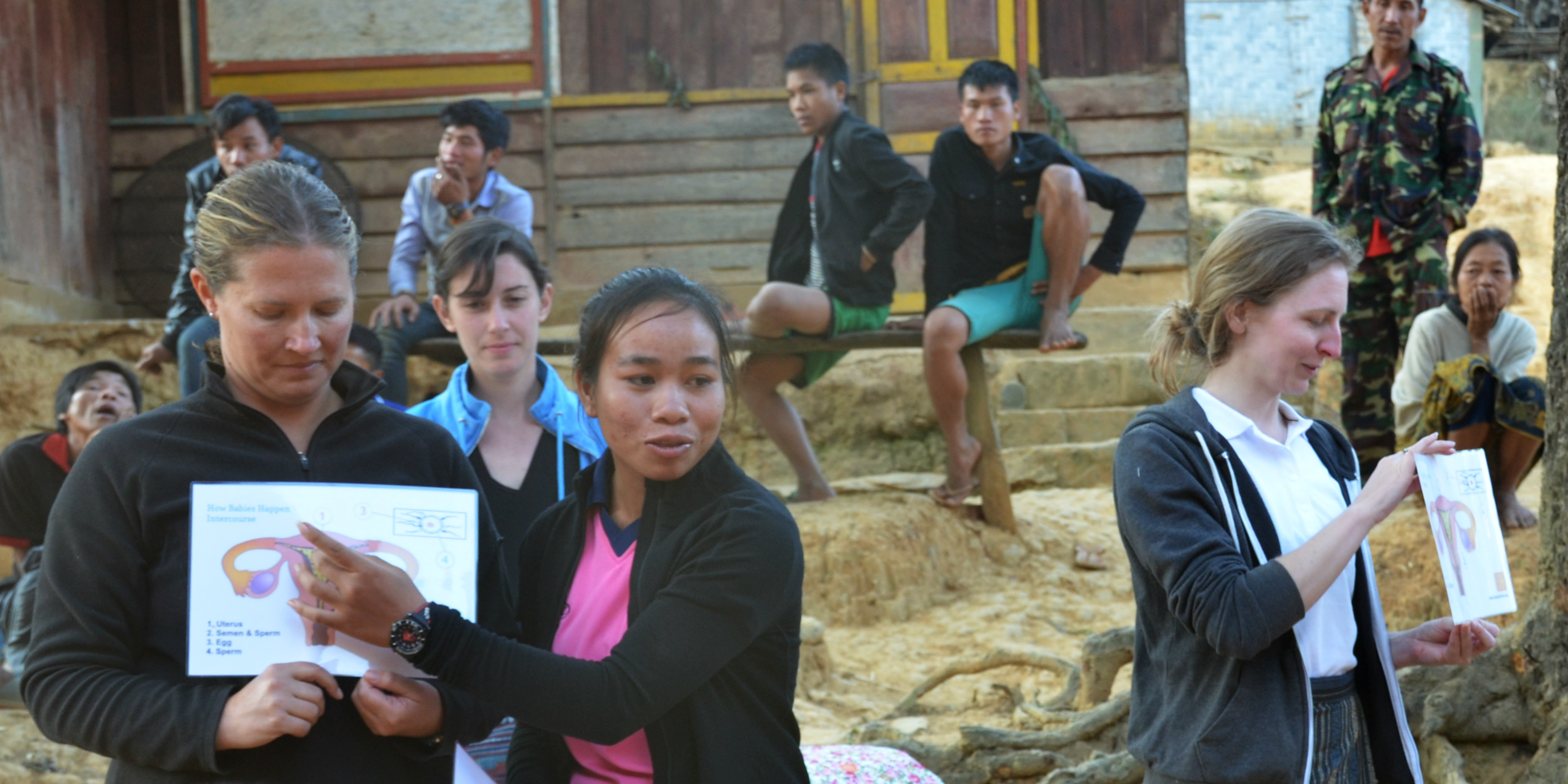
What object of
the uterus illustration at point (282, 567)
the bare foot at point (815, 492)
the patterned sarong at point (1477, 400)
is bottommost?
the bare foot at point (815, 492)

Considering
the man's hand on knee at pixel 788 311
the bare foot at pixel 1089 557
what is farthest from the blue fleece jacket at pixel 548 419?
the bare foot at pixel 1089 557

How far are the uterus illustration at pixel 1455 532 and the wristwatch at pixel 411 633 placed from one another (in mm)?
1331

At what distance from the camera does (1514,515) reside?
184 inches

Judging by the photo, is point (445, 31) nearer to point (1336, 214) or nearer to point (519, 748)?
point (1336, 214)

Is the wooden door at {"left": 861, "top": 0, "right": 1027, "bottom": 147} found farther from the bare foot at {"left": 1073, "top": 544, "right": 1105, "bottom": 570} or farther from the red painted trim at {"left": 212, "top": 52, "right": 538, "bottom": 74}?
the bare foot at {"left": 1073, "top": 544, "right": 1105, "bottom": 570}

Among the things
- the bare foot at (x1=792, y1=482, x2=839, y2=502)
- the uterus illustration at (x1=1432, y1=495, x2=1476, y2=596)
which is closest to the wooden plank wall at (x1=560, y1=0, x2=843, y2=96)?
the bare foot at (x1=792, y1=482, x2=839, y2=502)

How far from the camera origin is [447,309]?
3.01 m

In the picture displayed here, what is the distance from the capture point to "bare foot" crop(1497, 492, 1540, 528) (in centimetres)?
465

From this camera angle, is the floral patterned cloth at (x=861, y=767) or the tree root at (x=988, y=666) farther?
the tree root at (x=988, y=666)

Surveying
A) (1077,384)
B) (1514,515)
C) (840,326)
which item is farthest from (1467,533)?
(1077,384)

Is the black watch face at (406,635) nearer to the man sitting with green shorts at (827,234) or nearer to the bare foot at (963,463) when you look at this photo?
the man sitting with green shorts at (827,234)

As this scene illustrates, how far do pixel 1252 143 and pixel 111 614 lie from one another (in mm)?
17033

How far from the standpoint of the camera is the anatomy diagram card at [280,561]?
1.56 metres

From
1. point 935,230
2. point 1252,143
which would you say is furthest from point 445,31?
point 1252,143
